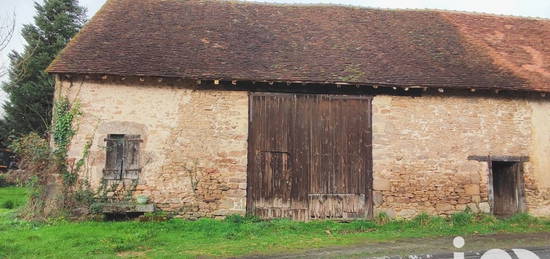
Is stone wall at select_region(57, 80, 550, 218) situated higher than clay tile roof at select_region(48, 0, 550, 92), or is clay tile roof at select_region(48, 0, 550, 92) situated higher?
clay tile roof at select_region(48, 0, 550, 92)

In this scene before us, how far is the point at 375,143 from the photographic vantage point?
38.2ft

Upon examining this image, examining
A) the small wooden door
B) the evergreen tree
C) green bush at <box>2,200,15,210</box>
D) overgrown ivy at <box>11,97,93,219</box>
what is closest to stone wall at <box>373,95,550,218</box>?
the small wooden door

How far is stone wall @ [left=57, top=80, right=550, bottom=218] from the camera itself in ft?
36.0

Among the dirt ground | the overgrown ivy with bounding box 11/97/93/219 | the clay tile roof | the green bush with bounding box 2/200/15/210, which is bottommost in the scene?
the dirt ground

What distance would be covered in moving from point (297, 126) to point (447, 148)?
13.7 ft

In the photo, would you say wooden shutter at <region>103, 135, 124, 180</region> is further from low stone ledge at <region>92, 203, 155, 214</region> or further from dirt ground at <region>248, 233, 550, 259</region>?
dirt ground at <region>248, 233, 550, 259</region>

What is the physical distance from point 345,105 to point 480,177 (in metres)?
4.27

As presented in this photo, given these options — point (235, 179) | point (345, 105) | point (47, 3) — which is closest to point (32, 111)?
point (47, 3)

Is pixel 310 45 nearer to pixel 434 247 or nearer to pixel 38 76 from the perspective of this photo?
pixel 434 247

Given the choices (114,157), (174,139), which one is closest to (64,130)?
(114,157)

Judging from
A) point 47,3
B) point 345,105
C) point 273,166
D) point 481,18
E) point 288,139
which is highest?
point 47,3

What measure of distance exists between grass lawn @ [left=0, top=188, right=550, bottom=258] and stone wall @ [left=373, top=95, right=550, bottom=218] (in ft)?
2.04

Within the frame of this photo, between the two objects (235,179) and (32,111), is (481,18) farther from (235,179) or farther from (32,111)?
(32,111)

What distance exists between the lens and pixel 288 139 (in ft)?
37.6
